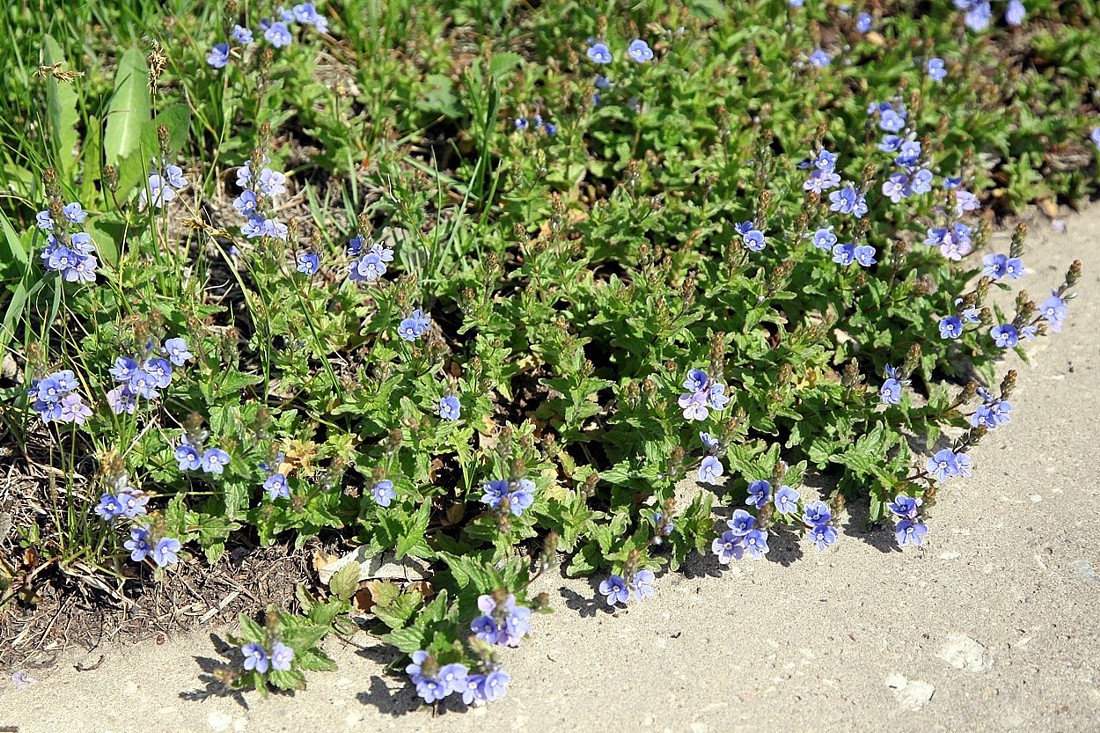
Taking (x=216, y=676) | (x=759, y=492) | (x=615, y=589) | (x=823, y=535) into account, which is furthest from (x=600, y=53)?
(x=216, y=676)

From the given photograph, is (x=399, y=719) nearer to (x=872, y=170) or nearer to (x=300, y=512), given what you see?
(x=300, y=512)

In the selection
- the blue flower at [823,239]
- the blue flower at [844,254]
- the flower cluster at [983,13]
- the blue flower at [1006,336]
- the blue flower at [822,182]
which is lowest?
the blue flower at [1006,336]

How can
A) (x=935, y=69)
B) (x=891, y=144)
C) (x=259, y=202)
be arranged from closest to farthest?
(x=259, y=202), (x=891, y=144), (x=935, y=69)

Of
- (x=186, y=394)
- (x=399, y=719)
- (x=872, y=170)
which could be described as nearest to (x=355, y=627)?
(x=399, y=719)

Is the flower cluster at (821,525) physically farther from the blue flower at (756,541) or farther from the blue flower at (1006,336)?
the blue flower at (1006,336)

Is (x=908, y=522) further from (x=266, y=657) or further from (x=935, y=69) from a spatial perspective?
(x=935, y=69)

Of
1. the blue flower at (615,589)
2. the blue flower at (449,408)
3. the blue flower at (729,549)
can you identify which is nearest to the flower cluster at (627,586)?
the blue flower at (615,589)
